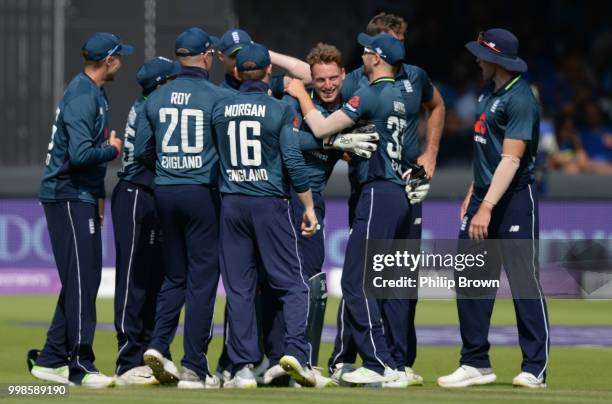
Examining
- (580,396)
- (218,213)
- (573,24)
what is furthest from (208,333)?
(573,24)

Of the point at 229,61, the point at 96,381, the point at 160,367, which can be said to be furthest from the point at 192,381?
the point at 229,61

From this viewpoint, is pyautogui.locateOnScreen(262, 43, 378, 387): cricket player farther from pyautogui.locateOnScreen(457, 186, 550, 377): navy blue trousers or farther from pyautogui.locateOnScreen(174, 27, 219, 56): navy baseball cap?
pyautogui.locateOnScreen(457, 186, 550, 377): navy blue trousers

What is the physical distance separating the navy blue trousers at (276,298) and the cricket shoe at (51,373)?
4.82ft

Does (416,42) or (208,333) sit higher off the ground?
(416,42)

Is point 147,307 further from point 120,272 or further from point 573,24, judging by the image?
point 573,24

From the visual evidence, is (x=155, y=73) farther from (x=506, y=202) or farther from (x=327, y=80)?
(x=506, y=202)

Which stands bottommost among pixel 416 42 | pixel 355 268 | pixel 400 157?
pixel 355 268

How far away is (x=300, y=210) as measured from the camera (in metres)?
10.8

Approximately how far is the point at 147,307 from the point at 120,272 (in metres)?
0.32

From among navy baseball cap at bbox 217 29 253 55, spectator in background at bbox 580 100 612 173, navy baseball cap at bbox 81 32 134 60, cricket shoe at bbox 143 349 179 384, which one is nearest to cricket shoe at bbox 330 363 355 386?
cricket shoe at bbox 143 349 179 384

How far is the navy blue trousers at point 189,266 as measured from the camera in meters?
10.1

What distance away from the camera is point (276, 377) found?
9984mm

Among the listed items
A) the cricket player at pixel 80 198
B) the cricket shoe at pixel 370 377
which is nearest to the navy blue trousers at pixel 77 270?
the cricket player at pixel 80 198

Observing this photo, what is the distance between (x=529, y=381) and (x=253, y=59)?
9.26ft
